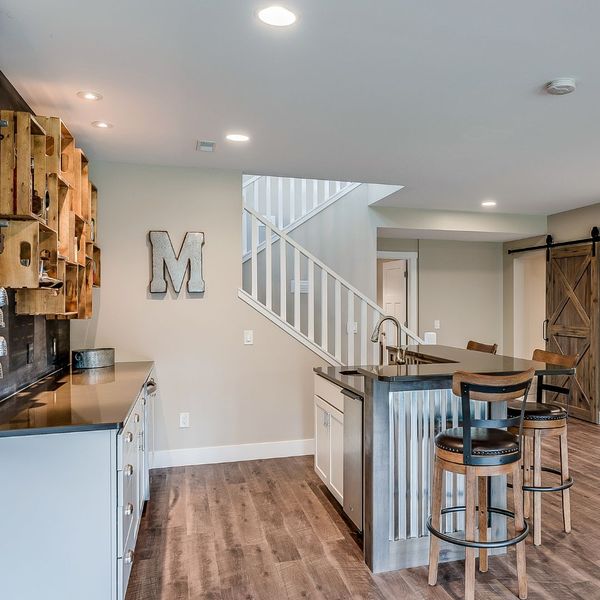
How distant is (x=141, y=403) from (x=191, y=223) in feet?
5.83

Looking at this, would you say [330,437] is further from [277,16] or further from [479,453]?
[277,16]

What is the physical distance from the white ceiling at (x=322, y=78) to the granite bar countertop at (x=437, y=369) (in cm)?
154

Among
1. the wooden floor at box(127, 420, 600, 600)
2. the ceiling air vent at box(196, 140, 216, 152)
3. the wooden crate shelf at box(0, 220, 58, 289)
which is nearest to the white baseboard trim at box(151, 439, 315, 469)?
the wooden floor at box(127, 420, 600, 600)

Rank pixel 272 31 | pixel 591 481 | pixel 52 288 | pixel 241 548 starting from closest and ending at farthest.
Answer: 1. pixel 272 31
2. pixel 52 288
3. pixel 241 548
4. pixel 591 481

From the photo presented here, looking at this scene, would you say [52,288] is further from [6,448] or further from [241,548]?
[241,548]

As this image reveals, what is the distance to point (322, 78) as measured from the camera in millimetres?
2527

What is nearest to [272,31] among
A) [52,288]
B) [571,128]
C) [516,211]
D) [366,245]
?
[52,288]

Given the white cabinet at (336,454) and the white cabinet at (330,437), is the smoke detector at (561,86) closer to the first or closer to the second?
the white cabinet at (330,437)

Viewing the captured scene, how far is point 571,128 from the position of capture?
323cm

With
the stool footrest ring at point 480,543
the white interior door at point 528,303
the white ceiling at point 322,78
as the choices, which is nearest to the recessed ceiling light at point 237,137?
the white ceiling at point 322,78

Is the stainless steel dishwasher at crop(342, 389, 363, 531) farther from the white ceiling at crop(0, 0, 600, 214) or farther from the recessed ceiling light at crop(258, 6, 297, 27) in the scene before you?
the recessed ceiling light at crop(258, 6, 297, 27)

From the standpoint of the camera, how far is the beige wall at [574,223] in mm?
5699

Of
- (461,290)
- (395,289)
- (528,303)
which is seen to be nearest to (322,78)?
(395,289)

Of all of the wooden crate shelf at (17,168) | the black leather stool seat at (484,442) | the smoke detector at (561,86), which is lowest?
the black leather stool seat at (484,442)
